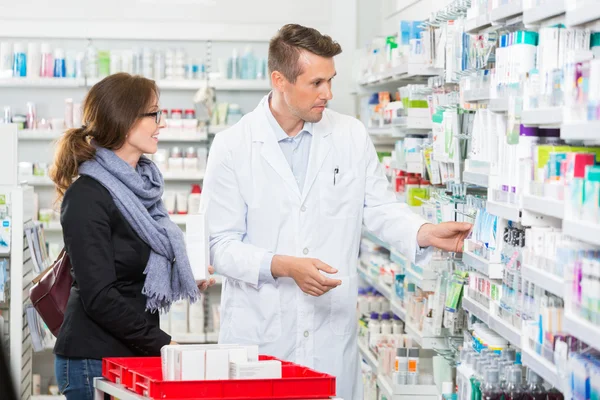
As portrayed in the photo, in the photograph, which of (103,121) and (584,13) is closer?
(584,13)

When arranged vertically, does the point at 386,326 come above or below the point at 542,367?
below

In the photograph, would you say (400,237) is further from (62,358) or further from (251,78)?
(251,78)

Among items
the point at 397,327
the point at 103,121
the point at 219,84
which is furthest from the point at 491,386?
the point at 219,84

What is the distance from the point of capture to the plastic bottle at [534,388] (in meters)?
2.65

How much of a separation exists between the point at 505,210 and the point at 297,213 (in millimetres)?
896

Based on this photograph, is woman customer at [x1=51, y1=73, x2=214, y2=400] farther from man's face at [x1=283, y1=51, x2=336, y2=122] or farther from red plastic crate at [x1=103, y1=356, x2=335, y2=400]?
man's face at [x1=283, y1=51, x2=336, y2=122]

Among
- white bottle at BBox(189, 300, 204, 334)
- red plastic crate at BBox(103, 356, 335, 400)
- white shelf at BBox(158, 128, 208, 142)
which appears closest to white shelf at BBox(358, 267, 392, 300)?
white bottle at BBox(189, 300, 204, 334)

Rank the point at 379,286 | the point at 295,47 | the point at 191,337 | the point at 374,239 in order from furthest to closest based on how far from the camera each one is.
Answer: the point at 191,337 → the point at 374,239 → the point at 379,286 → the point at 295,47

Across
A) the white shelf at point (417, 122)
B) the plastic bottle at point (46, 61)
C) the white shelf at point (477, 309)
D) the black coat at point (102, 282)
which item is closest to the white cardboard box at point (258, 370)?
the black coat at point (102, 282)

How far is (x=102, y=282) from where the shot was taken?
296 cm

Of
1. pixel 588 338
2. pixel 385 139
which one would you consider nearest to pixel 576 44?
pixel 588 338

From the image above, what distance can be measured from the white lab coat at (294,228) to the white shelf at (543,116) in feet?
2.93

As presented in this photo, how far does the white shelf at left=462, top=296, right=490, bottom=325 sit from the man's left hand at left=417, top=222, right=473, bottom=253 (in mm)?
203

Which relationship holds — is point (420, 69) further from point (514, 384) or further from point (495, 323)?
point (514, 384)
